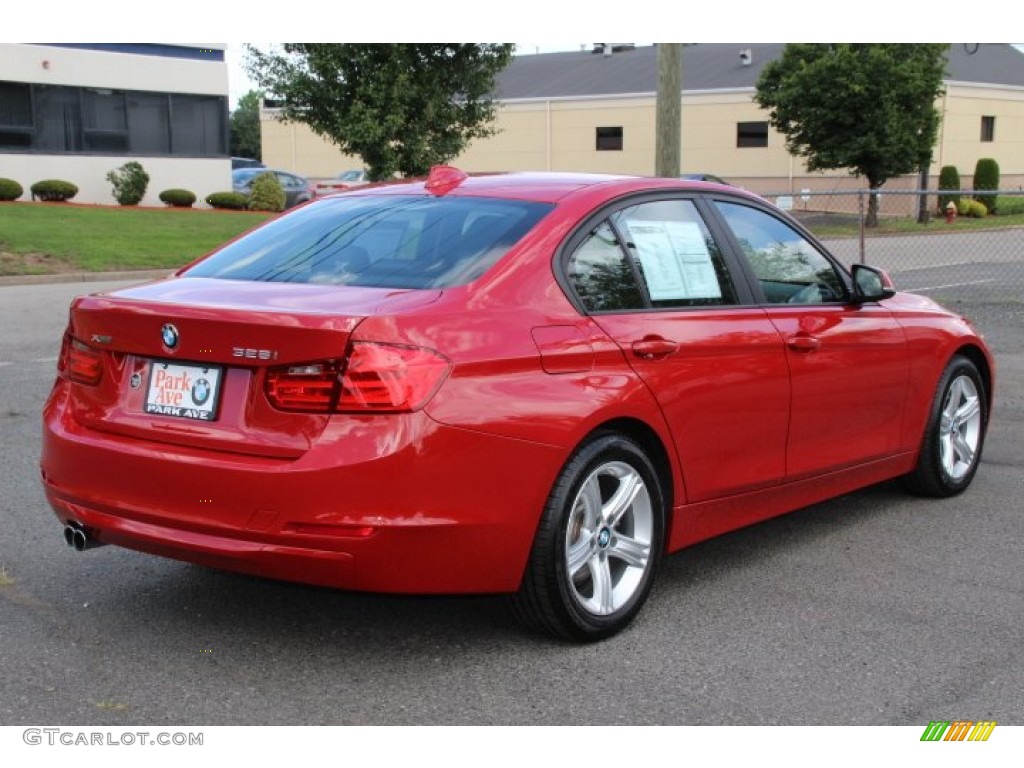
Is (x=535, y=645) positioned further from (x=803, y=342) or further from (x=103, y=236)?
(x=103, y=236)

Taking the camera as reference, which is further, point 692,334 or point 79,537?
point 692,334

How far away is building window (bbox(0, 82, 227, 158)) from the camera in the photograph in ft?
107

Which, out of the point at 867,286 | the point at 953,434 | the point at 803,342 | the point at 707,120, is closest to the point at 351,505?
the point at 803,342

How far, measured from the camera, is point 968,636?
473 cm

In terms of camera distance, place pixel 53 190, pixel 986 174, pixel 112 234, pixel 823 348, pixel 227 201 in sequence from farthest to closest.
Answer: pixel 986 174, pixel 227 201, pixel 53 190, pixel 112 234, pixel 823 348

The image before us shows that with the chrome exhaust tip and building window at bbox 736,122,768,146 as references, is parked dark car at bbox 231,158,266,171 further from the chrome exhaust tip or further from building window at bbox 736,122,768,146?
the chrome exhaust tip

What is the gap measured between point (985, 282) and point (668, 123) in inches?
345

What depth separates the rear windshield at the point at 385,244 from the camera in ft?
15.0

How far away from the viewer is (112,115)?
1362 inches

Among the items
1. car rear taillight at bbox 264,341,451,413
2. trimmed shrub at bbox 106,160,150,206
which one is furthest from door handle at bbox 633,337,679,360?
trimmed shrub at bbox 106,160,150,206

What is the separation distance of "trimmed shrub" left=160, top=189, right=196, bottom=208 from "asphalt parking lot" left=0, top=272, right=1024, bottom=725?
2950 cm

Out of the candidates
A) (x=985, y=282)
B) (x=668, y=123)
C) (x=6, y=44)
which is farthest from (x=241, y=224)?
(x=668, y=123)

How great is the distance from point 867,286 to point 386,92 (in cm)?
2350

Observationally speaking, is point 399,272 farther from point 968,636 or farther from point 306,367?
point 968,636
